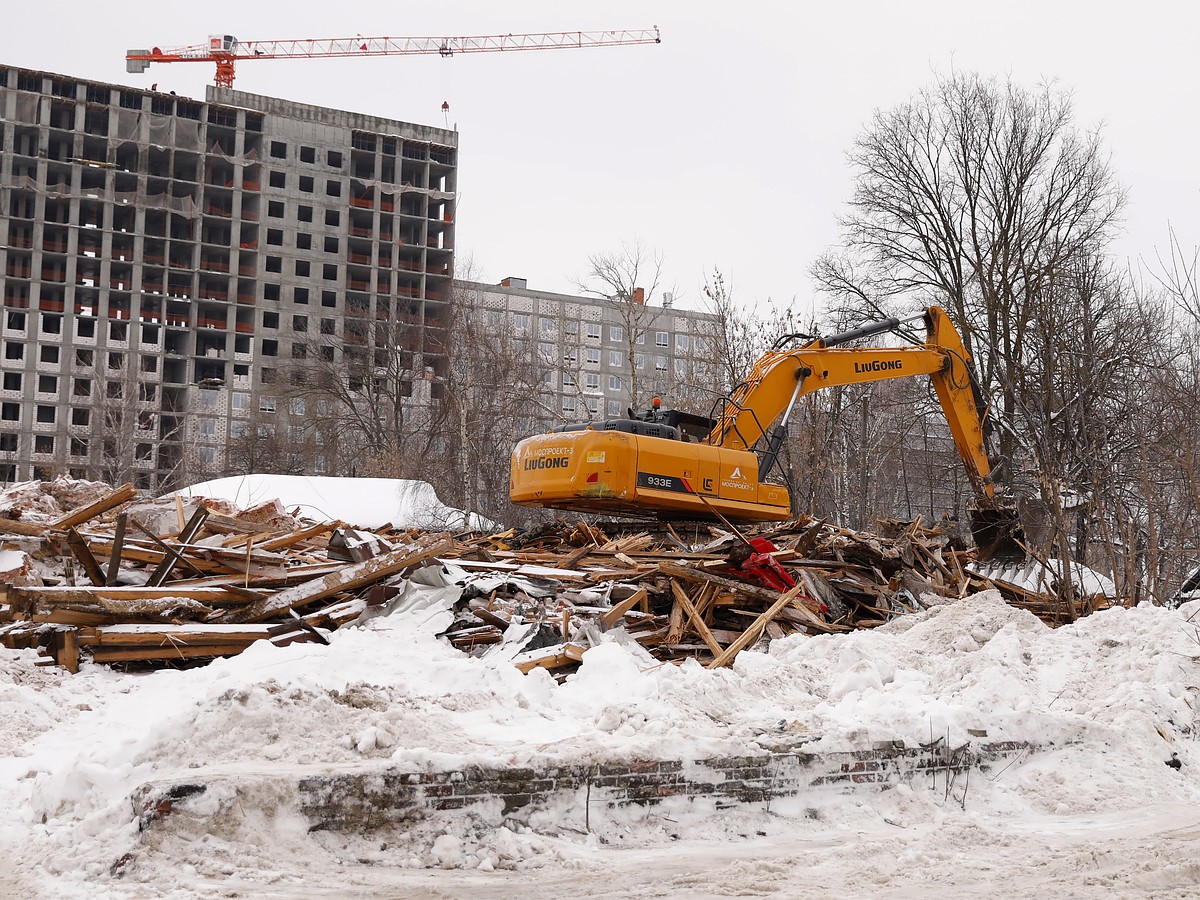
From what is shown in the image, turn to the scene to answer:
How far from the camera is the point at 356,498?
79.4ft

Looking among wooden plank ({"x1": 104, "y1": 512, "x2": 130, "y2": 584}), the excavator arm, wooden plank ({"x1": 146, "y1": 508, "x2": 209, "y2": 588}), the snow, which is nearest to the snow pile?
wooden plank ({"x1": 146, "y1": 508, "x2": 209, "y2": 588})

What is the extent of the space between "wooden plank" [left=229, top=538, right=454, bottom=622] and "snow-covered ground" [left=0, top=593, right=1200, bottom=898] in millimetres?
875

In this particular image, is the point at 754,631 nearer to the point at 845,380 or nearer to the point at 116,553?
the point at 116,553

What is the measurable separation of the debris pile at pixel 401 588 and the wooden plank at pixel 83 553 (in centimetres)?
2

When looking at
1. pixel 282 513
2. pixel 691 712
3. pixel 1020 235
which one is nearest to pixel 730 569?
pixel 691 712

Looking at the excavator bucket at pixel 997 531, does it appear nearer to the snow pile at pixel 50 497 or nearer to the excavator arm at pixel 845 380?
the excavator arm at pixel 845 380

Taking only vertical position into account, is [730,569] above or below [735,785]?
above

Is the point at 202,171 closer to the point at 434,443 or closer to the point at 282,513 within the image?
the point at 434,443

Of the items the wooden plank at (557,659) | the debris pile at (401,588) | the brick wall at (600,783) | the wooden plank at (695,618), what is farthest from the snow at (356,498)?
the brick wall at (600,783)

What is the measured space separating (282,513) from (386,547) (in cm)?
380

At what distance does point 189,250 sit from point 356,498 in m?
52.1

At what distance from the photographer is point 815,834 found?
5578 mm

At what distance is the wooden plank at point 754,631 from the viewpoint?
333 inches

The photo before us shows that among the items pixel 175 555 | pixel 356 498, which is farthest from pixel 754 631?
pixel 356 498
